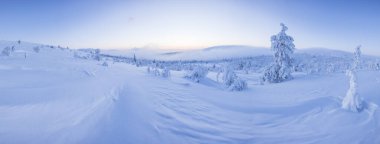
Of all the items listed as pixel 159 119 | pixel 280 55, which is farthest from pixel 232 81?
pixel 159 119

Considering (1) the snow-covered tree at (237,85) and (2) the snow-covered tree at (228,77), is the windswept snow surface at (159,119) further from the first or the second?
(2) the snow-covered tree at (228,77)

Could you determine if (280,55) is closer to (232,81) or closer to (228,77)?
(228,77)

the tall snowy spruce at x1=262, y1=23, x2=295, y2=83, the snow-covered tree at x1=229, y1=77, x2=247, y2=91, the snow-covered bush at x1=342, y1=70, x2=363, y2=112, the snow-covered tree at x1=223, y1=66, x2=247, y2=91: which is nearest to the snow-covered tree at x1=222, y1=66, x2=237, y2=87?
the snow-covered tree at x1=223, y1=66, x2=247, y2=91

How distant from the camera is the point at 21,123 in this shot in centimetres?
793

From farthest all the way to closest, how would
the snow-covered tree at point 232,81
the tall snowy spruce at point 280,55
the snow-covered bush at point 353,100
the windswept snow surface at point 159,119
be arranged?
1. the tall snowy spruce at point 280,55
2. the snow-covered tree at point 232,81
3. the snow-covered bush at point 353,100
4. the windswept snow surface at point 159,119

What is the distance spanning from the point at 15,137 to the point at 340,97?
1309 centimetres

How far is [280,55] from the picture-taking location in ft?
103

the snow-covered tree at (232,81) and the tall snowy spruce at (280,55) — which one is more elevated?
the tall snowy spruce at (280,55)

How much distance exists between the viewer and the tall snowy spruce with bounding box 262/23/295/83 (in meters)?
31.2

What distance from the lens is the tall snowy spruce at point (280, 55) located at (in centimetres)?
3119

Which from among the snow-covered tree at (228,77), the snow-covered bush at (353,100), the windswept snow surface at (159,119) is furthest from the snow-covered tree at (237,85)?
→ the snow-covered bush at (353,100)

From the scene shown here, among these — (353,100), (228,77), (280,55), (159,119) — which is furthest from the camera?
(280,55)

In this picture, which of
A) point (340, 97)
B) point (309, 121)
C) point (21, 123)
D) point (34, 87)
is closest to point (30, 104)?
point (21, 123)

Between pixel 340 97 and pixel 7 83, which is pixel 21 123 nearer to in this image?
pixel 7 83
